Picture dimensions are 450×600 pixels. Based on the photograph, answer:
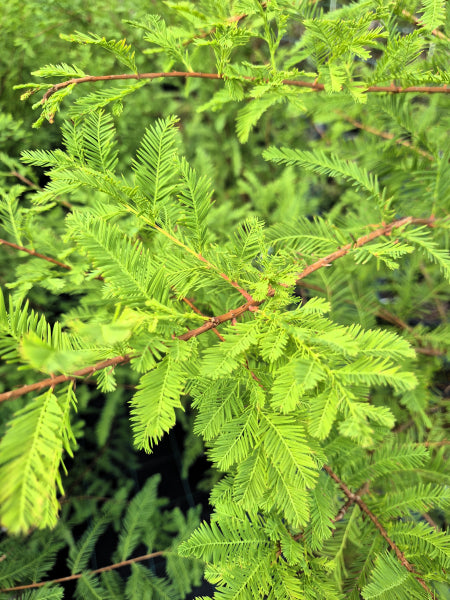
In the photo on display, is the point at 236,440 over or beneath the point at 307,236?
beneath

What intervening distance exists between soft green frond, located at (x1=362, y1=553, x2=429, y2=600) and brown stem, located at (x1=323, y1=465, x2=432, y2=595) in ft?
0.03

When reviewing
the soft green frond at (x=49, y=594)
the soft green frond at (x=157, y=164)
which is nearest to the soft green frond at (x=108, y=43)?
the soft green frond at (x=157, y=164)

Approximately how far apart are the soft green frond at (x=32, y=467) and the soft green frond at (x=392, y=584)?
0.46 meters

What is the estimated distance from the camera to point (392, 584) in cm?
53

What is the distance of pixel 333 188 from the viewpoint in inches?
71.5

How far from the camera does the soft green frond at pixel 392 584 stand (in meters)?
0.52

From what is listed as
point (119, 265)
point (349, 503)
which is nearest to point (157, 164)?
point (119, 265)

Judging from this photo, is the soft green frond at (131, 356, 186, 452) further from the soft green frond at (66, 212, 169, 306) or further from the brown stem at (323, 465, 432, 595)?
the brown stem at (323, 465, 432, 595)

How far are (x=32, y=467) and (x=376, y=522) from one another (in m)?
0.58

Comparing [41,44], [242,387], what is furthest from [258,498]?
[41,44]

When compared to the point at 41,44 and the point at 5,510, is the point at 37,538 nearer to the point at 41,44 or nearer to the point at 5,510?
the point at 5,510

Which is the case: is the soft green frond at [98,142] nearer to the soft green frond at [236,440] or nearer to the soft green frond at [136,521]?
the soft green frond at [236,440]

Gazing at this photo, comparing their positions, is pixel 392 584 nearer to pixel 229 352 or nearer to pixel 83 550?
pixel 229 352

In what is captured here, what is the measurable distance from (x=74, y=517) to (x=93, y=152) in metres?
1.03
